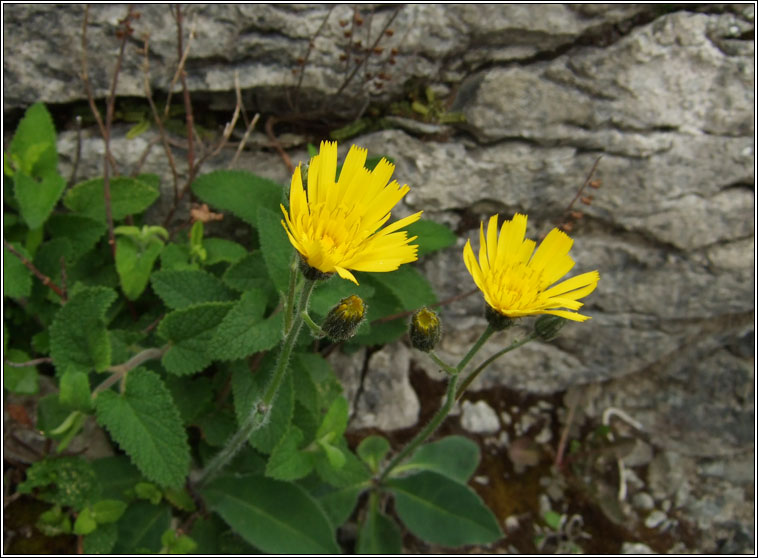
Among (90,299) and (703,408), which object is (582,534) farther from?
(90,299)

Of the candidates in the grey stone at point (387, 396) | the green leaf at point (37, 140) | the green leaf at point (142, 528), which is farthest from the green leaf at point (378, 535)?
the green leaf at point (37, 140)

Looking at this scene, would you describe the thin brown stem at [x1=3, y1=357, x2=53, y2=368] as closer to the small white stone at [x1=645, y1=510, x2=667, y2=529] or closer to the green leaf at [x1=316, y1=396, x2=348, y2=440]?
the green leaf at [x1=316, y1=396, x2=348, y2=440]

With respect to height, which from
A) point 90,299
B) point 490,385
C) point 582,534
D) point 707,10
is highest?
point 707,10

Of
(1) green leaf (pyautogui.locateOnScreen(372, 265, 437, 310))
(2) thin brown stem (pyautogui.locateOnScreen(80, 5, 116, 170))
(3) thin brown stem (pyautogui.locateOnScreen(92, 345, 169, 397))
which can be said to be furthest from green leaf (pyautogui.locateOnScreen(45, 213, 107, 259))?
(1) green leaf (pyautogui.locateOnScreen(372, 265, 437, 310))

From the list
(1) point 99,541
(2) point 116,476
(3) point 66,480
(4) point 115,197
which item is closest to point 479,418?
(2) point 116,476

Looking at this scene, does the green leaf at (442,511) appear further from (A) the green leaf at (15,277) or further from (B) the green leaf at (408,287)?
(A) the green leaf at (15,277)

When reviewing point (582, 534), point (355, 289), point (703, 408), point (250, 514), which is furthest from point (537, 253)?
point (703, 408)
